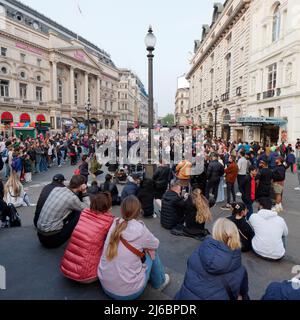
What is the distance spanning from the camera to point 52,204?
4.11m

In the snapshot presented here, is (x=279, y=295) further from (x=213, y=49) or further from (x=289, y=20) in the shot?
(x=213, y=49)

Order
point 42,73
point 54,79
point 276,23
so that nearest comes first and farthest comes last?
point 276,23 < point 42,73 < point 54,79

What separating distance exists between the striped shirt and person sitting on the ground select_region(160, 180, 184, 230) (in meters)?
2.33

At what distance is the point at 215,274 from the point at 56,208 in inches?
110

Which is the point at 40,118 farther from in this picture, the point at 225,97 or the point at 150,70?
the point at 150,70

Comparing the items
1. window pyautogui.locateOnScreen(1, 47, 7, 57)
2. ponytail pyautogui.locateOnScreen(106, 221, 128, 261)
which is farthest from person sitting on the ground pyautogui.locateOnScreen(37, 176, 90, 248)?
window pyautogui.locateOnScreen(1, 47, 7, 57)

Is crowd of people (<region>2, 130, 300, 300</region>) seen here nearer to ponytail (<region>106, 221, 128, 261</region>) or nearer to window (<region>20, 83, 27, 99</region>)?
ponytail (<region>106, 221, 128, 261</region>)

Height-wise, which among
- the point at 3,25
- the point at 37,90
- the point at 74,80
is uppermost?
the point at 3,25

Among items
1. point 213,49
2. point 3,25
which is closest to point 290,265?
point 213,49

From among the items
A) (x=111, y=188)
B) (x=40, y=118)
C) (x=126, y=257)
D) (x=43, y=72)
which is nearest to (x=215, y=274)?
(x=126, y=257)

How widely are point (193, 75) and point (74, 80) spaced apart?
29.5 metres

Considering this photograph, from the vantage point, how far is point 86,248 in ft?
10.7

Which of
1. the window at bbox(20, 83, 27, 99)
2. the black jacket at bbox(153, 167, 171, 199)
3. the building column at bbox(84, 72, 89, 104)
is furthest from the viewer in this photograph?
the building column at bbox(84, 72, 89, 104)

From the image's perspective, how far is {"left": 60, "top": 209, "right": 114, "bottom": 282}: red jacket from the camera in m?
3.28
